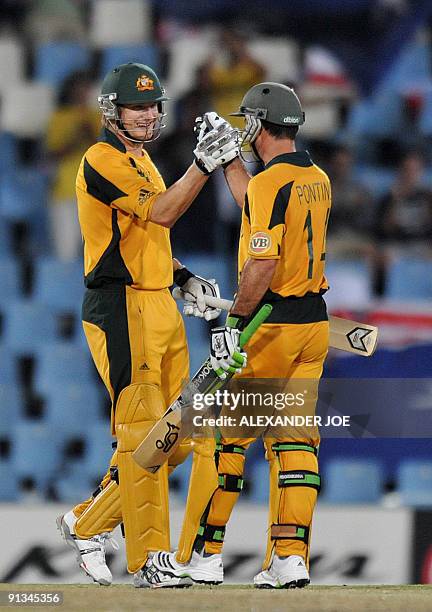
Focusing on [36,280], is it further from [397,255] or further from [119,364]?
[119,364]

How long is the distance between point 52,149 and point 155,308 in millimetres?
3873

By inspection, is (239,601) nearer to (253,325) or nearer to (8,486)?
(253,325)

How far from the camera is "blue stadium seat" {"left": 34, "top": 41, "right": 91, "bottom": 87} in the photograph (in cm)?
900

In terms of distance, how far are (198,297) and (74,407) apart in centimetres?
295

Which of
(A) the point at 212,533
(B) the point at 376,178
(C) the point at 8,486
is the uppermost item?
(B) the point at 376,178

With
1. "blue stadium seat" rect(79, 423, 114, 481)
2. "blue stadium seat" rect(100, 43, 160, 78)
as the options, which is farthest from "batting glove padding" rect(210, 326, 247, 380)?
"blue stadium seat" rect(100, 43, 160, 78)

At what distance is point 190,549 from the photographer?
4.82 meters

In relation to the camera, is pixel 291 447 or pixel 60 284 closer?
pixel 291 447

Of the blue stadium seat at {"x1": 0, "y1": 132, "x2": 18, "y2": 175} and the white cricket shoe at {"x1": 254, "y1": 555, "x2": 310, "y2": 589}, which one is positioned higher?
the blue stadium seat at {"x1": 0, "y1": 132, "x2": 18, "y2": 175}

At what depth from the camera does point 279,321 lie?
15.5 ft

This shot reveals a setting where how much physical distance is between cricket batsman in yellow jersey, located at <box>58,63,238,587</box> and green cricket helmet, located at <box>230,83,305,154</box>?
10.1 inches

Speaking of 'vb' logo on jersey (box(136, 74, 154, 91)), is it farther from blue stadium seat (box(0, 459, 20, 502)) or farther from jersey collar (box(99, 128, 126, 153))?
blue stadium seat (box(0, 459, 20, 502))

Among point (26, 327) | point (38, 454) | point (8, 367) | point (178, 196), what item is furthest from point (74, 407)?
point (178, 196)

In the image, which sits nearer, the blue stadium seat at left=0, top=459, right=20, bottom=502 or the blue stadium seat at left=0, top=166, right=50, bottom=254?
the blue stadium seat at left=0, top=459, right=20, bottom=502
